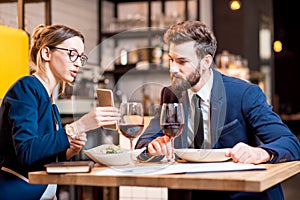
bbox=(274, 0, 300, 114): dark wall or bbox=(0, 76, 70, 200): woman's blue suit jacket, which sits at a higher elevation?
bbox=(274, 0, 300, 114): dark wall

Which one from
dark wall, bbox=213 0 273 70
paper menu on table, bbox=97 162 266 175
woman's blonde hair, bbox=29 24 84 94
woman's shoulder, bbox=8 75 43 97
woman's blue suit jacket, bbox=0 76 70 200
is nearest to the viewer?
paper menu on table, bbox=97 162 266 175

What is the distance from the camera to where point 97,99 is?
2.29 m

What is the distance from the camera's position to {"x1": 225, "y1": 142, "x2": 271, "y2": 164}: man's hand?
2.24 metres

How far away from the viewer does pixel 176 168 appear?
209 centimetres

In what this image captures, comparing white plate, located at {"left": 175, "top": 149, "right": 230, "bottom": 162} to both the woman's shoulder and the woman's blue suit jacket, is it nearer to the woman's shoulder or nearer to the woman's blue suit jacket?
the woman's blue suit jacket

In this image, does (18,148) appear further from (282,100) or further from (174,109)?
(282,100)

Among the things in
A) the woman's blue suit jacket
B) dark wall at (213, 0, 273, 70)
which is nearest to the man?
the woman's blue suit jacket

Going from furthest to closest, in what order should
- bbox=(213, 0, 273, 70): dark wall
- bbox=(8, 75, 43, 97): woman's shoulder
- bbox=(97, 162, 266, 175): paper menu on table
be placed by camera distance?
bbox=(213, 0, 273, 70): dark wall, bbox=(8, 75, 43, 97): woman's shoulder, bbox=(97, 162, 266, 175): paper menu on table

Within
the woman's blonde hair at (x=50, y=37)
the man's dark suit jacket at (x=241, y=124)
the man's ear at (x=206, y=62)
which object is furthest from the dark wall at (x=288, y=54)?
the woman's blonde hair at (x=50, y=37)

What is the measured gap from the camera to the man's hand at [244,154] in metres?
2.24

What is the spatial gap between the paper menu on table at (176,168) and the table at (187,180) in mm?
41

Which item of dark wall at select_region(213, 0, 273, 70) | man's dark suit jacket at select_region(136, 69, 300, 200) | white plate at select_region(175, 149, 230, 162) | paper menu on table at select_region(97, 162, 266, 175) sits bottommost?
paper menu on table at select_region(97, 162, 266, 175)

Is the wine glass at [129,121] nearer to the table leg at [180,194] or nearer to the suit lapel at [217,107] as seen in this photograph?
the table leg at [180,194]

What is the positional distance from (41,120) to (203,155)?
0.67m
